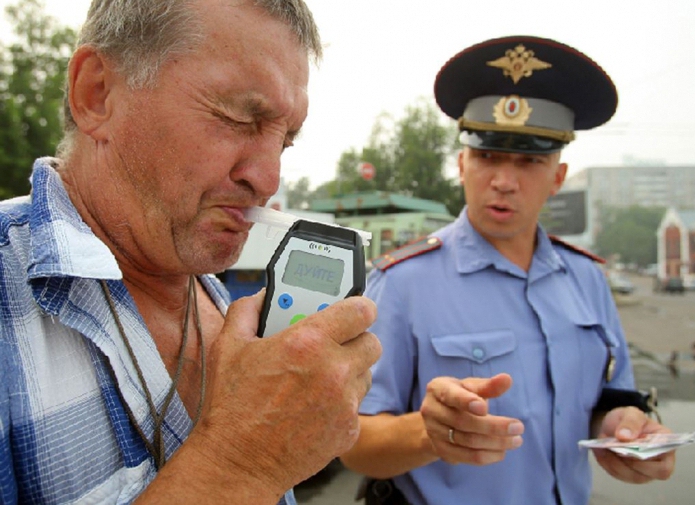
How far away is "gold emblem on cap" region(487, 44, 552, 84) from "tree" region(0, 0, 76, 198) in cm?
1597

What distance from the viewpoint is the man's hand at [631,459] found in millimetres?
1784

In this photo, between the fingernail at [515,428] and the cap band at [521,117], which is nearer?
the fingernail at [515,428]

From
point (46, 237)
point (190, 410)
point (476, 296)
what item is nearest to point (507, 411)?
point (476, 296)

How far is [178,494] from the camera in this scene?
2.52ft

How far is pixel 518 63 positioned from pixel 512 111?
197 mm

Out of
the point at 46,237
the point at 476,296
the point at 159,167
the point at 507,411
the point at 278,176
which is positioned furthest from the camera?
the point at 476,296

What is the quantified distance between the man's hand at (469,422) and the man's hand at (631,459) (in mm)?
538

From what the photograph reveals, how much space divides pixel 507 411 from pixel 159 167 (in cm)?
140

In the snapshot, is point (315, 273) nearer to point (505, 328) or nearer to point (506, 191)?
point (505, 328)

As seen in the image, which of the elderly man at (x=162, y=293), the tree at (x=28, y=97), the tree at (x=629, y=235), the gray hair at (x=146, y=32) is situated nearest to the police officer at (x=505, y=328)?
the elderly man at (x=162, y=293)

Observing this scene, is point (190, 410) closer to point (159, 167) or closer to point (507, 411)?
point (159, 167)

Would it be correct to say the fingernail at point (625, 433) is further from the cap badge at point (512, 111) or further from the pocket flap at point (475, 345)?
the cap badge at point (512, 111)

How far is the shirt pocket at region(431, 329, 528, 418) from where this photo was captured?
1895 millimetres

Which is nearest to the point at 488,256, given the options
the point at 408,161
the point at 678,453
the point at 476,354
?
the point at 476,354
